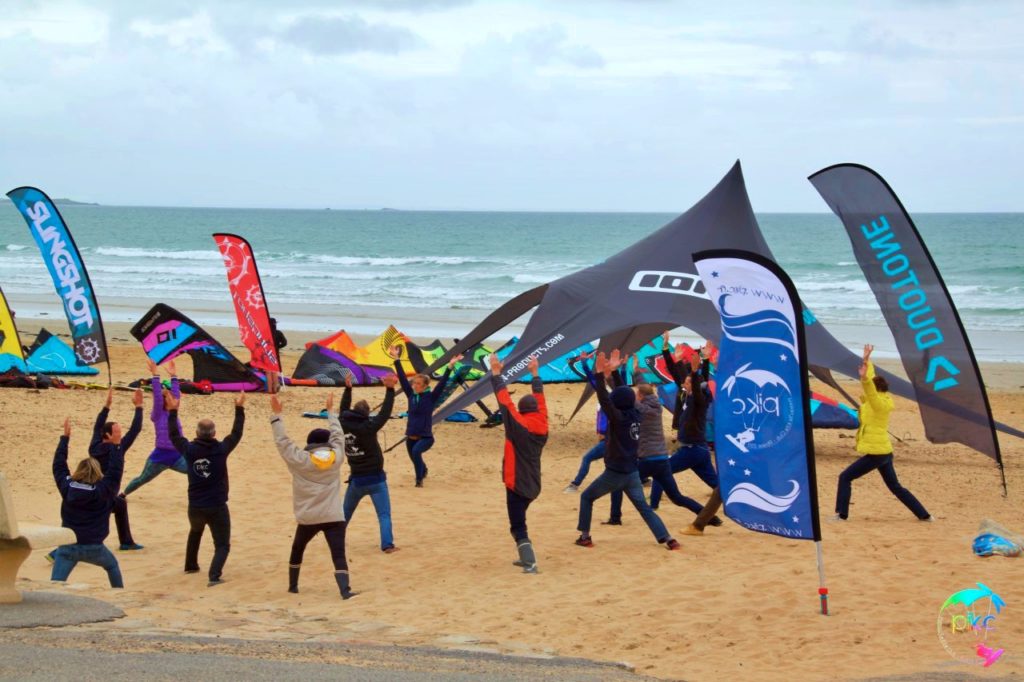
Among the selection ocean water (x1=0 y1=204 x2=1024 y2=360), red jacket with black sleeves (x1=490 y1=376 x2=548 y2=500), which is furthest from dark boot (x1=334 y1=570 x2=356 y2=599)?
ocean water (x1=0 y1=204 x2=1024 y2=360)

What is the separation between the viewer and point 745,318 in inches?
284

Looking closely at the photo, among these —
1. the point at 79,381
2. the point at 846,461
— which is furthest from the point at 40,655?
the point at 79,381

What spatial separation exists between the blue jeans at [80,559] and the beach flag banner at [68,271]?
9133 mm

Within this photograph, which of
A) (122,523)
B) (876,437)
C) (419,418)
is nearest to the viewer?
(122,523)

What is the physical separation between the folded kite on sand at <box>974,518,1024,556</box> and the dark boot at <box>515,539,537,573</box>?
10.7 ft

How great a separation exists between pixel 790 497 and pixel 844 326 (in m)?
26.3

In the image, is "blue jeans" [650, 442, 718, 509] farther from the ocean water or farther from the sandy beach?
the ocean water

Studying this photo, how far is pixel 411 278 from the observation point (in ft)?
168

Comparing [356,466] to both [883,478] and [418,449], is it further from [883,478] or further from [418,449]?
[883,478]

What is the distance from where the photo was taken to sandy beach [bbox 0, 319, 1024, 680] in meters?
6.82

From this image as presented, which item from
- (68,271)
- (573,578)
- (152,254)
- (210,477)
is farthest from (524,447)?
(152,254)

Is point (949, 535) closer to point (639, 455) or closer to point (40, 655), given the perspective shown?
point (639, 455)

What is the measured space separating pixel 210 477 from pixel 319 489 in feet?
2.86

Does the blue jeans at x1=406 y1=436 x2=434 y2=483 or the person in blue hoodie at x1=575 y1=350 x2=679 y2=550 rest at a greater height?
the person in blue hoodie at x1=575 y1=350 x2=679 y2=550
